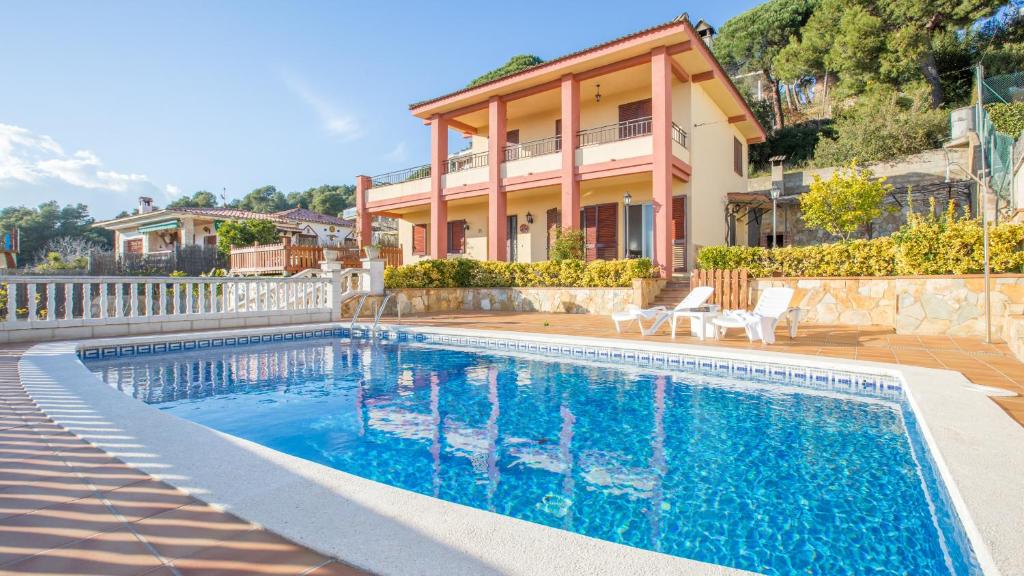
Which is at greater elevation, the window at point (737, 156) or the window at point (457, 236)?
the window at point (737, 156)

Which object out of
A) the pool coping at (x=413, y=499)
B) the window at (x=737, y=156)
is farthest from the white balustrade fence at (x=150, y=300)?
the window at (x=737, y=156)

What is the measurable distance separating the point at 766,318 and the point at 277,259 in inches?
611

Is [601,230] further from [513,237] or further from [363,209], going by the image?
[363,209]

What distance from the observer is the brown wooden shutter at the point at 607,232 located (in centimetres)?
1614

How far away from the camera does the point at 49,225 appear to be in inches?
1661

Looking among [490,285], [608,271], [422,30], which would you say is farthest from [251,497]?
[422,30]

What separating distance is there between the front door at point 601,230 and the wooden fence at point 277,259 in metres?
9.70

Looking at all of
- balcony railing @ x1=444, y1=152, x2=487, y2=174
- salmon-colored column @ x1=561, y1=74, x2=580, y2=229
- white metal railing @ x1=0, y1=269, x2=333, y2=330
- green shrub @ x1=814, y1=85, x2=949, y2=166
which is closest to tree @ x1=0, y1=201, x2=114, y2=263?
white metal railing @ x1=0, y1=269, x2=333, y2=330

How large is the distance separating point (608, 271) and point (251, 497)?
11112 mm

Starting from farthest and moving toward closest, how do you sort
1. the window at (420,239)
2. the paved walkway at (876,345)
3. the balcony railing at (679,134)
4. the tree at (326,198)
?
the tree at (326,198), the window at (420,239), the balcony railing at (679,134), the paved walkway at (876,345)

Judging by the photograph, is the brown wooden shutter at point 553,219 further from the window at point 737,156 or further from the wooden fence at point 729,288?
the window at point 737,156

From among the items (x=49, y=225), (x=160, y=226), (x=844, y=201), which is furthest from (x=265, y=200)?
(x=844, y=201)

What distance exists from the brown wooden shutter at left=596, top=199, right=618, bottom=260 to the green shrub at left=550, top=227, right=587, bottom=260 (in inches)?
96.3

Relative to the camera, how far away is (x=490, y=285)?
14.7 meters
